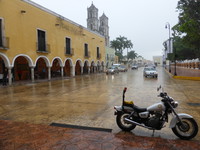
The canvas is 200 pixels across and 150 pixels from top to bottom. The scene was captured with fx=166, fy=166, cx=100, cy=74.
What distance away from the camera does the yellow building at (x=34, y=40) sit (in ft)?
52.7

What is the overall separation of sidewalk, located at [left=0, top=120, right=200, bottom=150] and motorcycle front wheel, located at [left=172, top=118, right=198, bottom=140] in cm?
17

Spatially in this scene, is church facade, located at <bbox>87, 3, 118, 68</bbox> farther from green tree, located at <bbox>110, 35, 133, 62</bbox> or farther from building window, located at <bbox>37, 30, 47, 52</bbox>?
building window, located at <bbox>37, 30, 47, 52</bbox>

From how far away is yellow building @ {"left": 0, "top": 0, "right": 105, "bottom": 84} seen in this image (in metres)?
16.1

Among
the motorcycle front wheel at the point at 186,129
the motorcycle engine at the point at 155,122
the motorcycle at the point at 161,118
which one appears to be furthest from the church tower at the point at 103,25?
the motorcycle front wheel at the point at 186,129

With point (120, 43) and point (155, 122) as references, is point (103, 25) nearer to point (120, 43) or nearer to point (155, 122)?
point (120, 43)

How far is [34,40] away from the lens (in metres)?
19.1

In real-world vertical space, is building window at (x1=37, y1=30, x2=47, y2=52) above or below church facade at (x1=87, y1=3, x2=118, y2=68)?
below

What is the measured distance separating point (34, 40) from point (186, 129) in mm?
18684

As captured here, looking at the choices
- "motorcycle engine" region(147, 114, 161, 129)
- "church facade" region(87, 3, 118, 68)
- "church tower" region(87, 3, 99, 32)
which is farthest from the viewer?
"church tower" region(87, 3, 99, 32)

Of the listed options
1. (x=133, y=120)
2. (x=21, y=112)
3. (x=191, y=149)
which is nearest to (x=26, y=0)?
(x=21, y=112)

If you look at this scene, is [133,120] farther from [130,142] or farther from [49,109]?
[49,109]

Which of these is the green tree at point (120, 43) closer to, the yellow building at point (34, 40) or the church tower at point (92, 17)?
the church tower at point (92, 17)

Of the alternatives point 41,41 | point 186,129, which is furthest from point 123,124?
point 41,41

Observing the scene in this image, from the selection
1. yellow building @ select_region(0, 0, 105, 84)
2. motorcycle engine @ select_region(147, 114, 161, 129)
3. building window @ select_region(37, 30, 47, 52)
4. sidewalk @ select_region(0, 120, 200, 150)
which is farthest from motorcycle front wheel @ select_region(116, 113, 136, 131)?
building window @ select_region(37, 30, 47, 52)
